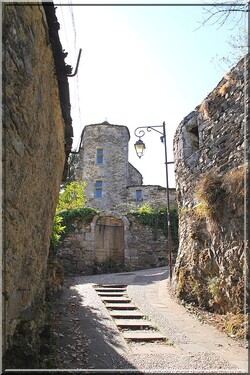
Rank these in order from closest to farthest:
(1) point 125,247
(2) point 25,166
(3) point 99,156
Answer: (2) point 25,166 → (1) point 125,247 → (3) point 99,156

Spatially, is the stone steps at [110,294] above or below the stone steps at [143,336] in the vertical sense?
below

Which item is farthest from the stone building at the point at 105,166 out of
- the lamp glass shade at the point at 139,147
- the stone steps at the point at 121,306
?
the stone steps at the point at 121,306

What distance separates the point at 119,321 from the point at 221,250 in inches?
80.6

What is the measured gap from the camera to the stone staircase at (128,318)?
184 inches

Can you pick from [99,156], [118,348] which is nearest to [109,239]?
[118,348]

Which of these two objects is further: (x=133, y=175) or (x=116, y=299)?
(x=133, y=175)

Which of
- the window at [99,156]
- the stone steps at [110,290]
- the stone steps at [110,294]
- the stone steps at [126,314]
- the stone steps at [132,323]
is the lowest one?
the stone steps at [110,290]

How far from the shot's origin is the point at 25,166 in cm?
260

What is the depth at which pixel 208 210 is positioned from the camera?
215 inches

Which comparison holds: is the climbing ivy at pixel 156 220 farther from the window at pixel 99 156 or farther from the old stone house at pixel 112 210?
the window at pixel 99 156

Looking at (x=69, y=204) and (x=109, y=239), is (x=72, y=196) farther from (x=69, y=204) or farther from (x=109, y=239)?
(x=109, y=239)

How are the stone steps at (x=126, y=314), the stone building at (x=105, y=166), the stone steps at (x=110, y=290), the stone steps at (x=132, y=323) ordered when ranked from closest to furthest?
the stone steps at (x=132, y=323)
the stone steps at (x=126, y=314)
the stone steps at (x=110, y=290)
the stone building at (x=105, y=166)

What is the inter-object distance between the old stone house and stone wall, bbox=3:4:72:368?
30.1 ft

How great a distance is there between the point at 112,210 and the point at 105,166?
451 cm
